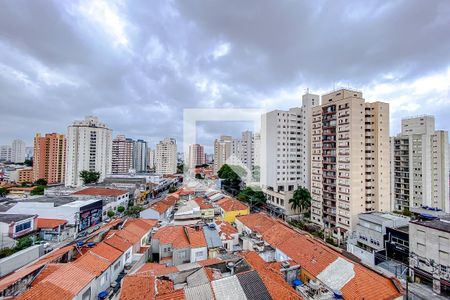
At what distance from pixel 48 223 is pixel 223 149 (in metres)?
51.1

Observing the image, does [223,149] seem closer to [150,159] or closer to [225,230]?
[150,159]

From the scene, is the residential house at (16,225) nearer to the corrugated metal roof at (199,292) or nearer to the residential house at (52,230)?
the residential house at (52,230)

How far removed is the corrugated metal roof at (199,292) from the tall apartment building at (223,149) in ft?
185

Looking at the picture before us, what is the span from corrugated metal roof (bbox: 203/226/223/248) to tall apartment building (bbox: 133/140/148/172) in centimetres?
6184

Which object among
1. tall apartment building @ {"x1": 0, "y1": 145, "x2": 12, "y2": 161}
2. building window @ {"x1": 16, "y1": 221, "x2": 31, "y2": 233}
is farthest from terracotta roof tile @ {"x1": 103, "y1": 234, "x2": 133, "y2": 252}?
tall apartment building @ {"x1": 0, "y1": 145, "x2": 12, "y2": 161}

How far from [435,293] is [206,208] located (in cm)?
1884

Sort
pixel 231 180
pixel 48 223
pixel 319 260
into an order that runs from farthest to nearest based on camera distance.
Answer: pixel 231 180 → pixel 48 223 → pixel 319 260

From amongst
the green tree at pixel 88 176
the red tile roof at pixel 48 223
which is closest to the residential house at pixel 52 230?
the red tile roof at pixel 48 223

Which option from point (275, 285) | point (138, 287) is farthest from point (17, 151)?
point (275, 285)

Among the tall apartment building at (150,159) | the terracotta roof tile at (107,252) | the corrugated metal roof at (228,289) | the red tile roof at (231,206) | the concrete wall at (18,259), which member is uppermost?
the tall apartment building at (150,159)

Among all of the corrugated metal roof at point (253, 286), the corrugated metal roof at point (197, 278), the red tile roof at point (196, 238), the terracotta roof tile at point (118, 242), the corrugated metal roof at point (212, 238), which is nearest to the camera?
the corrugated metal roof at point (253, 286)

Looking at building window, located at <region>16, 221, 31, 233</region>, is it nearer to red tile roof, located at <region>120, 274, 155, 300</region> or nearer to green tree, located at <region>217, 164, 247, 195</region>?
red tile roof, located at <region>120, 274, 155, 300</region>

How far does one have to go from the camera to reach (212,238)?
15195mm

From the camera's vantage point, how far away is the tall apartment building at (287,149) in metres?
32.8
